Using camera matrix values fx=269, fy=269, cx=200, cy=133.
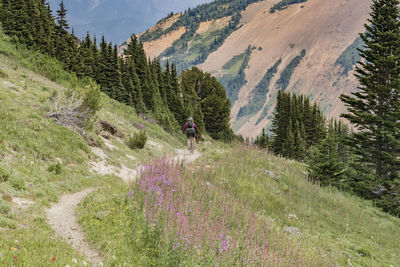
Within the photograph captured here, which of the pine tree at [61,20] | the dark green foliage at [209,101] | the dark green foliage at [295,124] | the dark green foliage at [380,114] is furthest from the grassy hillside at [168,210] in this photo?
the dark green foliage at [295,124]

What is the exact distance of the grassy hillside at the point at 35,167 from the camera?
178 inches

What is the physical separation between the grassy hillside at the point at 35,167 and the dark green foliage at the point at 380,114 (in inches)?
726

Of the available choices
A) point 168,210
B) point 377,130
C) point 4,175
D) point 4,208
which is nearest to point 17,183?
point 4,175

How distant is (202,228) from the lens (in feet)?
18.7

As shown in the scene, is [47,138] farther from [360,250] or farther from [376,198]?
[376,198]

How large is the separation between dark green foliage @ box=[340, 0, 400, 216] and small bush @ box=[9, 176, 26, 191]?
22422mm

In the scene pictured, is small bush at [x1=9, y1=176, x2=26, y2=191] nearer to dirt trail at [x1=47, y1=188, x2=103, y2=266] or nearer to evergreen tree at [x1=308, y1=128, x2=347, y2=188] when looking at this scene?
dirt trail at [x1=47, y1=188, x2=103, y2=266]

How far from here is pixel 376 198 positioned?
64.9 ft

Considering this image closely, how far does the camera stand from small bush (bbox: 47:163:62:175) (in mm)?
9609

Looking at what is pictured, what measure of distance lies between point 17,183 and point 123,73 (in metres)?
40.2

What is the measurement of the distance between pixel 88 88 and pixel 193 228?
1158 cm

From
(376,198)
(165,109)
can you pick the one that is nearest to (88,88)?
(376,198)

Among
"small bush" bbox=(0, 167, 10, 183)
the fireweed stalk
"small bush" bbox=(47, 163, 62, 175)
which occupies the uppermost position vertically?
the fireweed stalk

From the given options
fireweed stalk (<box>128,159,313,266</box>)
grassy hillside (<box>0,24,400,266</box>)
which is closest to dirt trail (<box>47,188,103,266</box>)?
grassy hillside (<box>0,24,400,266</box>)
